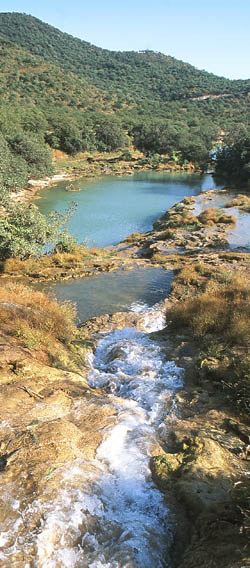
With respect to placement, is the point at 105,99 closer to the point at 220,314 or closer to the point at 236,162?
the point at 236,162

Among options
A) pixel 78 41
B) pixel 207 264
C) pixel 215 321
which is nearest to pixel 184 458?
pixel 215 321

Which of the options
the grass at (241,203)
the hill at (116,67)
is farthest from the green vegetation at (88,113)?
the grass at (241,203)

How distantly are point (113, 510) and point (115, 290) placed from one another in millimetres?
11119

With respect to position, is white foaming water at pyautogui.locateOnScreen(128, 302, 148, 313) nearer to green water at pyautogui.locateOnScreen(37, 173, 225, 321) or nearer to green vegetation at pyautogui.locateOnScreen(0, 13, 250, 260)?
green water at pyautogui.locateOnScreen(37, 173, 225, 321)

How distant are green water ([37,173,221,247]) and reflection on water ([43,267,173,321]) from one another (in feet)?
27.6

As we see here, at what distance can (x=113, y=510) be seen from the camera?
4121 mm

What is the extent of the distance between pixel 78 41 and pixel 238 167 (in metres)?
167

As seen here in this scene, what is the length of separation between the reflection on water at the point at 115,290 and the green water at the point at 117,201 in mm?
8424

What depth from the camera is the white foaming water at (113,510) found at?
3502 millimetres

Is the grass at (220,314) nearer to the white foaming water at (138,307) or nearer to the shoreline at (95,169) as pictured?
the white foaming water at (138,307)

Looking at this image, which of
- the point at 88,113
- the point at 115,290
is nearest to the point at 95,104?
the point at 88,113

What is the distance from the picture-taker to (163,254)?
21.3 meters

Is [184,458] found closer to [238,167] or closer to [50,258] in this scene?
[50,258]

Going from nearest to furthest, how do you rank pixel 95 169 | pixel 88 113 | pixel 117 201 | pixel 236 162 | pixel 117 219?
pixel 117 219 < pixel 117 201 < pixel 236 162 < pixel 95 169 < pixel 88 113
